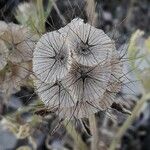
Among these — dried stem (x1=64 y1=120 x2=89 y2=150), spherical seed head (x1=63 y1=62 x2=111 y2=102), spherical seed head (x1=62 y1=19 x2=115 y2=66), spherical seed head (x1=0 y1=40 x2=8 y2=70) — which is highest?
spherical seed head (x1=0 y1=40 x2=8 y2=70)

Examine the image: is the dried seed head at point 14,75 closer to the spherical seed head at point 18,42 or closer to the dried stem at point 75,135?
the spherical seed head at point 18,42

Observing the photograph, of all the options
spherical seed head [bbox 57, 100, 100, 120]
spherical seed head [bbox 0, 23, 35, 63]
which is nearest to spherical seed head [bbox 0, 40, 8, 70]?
spherical seed head [bbox 0, 23, 35, 63]

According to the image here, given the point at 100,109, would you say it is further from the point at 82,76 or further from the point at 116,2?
the point at 116,2

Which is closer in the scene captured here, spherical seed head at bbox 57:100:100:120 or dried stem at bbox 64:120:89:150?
spherical seed head at bbox 57:100:100:120

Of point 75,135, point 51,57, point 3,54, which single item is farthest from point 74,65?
point 75,135

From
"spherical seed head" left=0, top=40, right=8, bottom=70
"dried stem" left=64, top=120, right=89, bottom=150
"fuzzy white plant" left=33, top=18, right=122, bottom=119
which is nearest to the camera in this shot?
"fuzzy white plant" left=33, top=18, right=122, bottom=119

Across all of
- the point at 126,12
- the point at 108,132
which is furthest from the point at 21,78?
the point at 126,12

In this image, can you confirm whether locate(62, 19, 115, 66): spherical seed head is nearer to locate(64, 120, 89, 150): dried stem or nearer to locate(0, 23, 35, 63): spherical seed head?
locate(0, 23, 35, 63): spherical seed head
